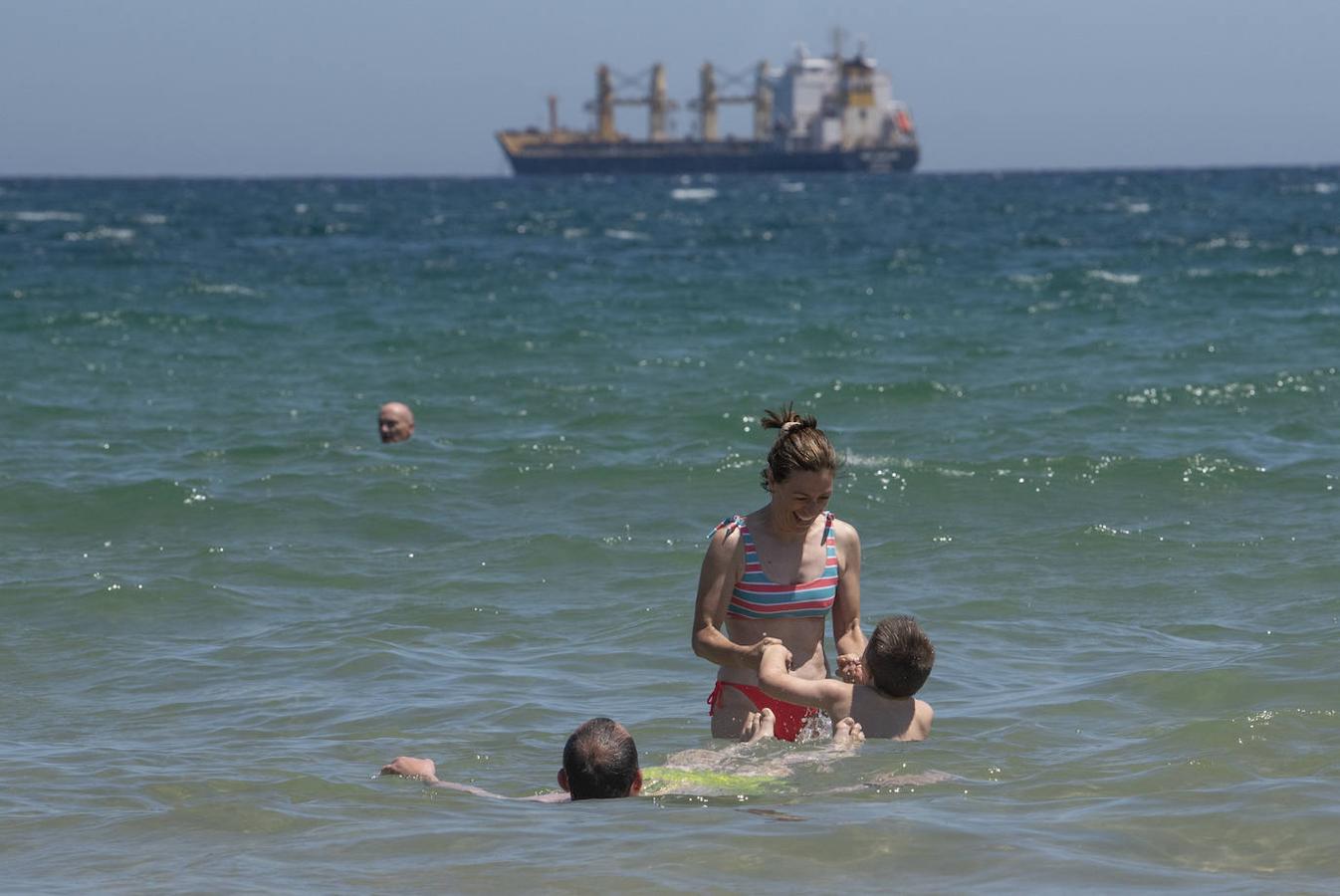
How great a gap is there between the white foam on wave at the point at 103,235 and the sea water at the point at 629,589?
26.1 metres

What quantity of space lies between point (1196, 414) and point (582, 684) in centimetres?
894

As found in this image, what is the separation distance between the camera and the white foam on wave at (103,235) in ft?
167

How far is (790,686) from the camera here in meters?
5.58

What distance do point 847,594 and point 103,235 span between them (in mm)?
50726

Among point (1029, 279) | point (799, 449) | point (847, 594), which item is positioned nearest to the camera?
point (799, 449)

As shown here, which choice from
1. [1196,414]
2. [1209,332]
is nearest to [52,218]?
[1209,332]

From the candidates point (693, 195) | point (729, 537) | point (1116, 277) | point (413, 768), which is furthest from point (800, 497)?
point (693, 195)

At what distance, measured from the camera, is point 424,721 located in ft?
23.1

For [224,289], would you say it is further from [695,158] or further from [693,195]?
[695,158]

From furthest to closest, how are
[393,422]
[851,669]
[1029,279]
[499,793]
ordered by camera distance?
[1029,279], [393,422], [499,793], [851,669]

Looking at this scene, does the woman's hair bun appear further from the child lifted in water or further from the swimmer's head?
the child lifted in water

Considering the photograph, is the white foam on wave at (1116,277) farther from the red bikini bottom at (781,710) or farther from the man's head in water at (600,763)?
the man's head in water at (600,763)

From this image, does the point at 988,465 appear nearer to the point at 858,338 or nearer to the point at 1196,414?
the point at 1196,414

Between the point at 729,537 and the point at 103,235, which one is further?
the point at 103,235
